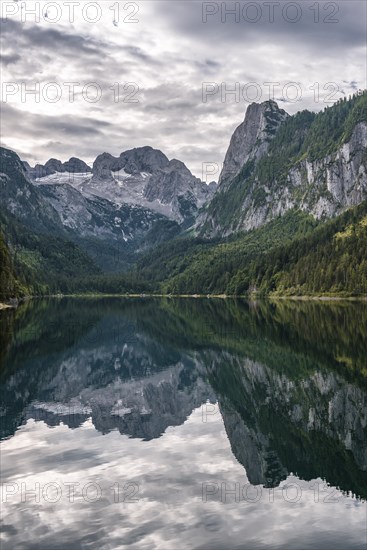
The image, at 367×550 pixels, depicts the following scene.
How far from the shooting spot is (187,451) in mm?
35250

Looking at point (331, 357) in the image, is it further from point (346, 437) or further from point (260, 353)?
point (346, 437)

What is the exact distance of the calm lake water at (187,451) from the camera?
2347 centimetres

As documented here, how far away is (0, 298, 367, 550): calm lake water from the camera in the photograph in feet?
77.0

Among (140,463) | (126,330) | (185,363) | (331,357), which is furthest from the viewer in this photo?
(126,330)

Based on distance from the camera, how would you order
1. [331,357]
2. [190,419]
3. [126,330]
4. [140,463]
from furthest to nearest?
[126,330] < [331,357] < [190,419] < [140,463]

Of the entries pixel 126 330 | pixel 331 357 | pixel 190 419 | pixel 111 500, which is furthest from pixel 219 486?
pixel 126 330

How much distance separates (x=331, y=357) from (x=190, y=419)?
27956 millimetres

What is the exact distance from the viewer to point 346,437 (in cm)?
3606

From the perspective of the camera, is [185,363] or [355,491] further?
[185,363]

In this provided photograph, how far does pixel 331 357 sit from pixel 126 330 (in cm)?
6201

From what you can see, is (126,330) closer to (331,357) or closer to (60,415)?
(331,357)

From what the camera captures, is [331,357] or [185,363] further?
[185,363]

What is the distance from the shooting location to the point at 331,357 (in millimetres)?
67438

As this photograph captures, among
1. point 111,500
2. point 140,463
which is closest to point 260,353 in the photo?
point 140,463
